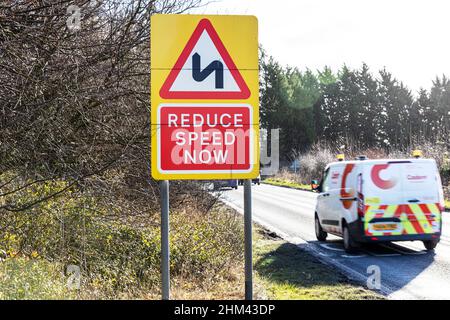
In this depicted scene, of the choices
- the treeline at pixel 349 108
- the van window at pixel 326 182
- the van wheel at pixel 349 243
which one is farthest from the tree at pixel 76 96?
the treeline at pixel 349 108

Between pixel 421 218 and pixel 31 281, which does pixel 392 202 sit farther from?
pixel 31 281

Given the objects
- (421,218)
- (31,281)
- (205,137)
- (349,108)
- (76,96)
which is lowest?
(421,218)

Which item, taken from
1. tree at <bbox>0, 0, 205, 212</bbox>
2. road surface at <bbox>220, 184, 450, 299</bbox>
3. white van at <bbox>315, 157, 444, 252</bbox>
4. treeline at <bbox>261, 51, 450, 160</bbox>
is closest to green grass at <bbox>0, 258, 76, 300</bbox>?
tree at <bbox>0, 0, 205, 212</bbox>

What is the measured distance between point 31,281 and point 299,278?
4510mm

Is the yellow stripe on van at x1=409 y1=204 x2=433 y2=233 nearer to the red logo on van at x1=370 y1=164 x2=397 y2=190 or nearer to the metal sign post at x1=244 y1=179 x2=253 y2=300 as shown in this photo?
the red logo on van at x1=370 y1=164 x2=397 y2=190

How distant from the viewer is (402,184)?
1141 centimetres

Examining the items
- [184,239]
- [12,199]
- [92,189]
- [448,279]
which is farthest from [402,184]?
[12,199]

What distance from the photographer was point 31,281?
5.41 m

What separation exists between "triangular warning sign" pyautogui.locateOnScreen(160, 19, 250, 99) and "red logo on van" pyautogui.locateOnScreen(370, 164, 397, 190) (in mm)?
8215

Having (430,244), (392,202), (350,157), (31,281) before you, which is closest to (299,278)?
(392,202)

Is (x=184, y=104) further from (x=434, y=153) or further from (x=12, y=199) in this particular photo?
(x=434, y=153)

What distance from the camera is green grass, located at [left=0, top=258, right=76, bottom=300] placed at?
502 cm

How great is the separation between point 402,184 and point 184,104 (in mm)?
8693

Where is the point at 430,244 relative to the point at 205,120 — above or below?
below
